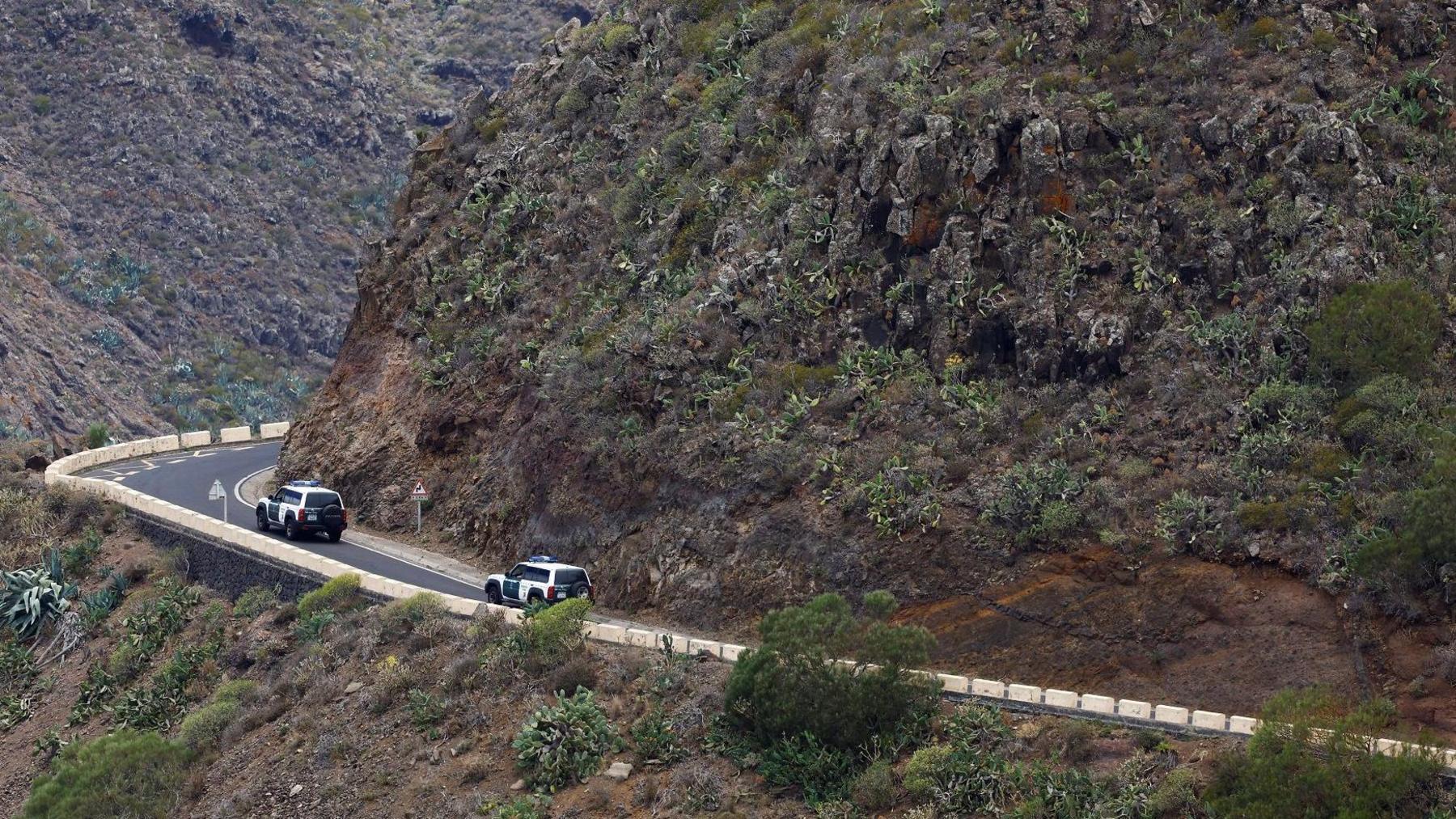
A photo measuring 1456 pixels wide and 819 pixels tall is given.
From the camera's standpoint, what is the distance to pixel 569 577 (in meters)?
41.1

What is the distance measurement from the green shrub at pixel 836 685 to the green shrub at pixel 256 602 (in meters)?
17.5

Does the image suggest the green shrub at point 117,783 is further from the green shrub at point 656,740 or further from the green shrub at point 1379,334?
the green shrub at point 1379,334

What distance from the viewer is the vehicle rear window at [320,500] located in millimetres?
50188

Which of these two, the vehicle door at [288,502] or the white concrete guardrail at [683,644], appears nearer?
the white concrete guardrail at [683,644]

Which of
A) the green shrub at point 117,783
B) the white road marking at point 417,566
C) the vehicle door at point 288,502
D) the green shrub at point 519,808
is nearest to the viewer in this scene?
the green shrub at point 519,808

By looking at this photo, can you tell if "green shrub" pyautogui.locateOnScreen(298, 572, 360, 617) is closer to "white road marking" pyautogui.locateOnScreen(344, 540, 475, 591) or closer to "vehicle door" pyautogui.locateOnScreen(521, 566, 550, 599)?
"white road marking" pyautogui.locateOnScreen(344, 540, 475, 591)

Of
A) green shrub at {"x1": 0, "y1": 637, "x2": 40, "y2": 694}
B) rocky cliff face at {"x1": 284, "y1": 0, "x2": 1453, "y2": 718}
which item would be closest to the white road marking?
rocky cliff face at {"x1": 284, "y1": 0, "x2": 1453, "y2": 718}

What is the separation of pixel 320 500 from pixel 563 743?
59.2 ft

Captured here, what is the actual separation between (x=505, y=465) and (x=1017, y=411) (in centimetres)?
1582

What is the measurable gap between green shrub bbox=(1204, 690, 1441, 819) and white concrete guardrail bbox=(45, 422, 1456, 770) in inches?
17.5

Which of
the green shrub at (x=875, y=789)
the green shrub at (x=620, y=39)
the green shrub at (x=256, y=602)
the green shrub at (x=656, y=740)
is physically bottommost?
the green shrub at (x=256, y=602)

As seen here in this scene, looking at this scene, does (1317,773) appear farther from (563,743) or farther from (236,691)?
(236,691)

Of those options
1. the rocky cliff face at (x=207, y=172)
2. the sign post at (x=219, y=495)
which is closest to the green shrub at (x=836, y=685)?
the sign post at (x=219, y=495)

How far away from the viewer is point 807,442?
133 feet
